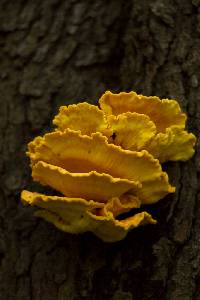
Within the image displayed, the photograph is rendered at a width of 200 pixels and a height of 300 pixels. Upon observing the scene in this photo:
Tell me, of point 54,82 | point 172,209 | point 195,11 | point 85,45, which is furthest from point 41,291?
point 195,11

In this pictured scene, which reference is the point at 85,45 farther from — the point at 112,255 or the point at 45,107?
the point at 112,255

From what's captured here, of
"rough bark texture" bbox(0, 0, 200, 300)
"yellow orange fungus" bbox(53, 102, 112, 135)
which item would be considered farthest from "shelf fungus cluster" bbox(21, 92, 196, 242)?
"rough bark texture" bbox(0, 0, 200, 300)

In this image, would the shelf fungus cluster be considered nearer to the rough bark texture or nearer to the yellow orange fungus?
the yellow orange fungus

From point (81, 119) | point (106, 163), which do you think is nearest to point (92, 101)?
point (81, 119)

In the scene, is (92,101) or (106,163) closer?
(106,163)

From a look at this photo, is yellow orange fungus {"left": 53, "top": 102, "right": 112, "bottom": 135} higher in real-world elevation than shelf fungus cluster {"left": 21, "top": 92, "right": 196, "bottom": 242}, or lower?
higher

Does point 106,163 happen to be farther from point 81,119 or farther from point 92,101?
point 92,101
